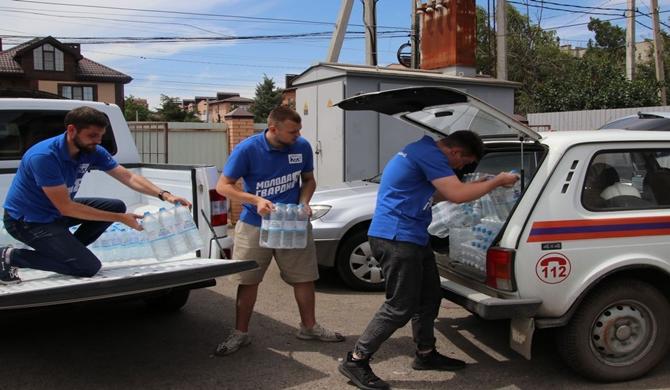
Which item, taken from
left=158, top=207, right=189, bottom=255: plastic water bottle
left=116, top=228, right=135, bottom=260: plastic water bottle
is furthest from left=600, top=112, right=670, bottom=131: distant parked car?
left=116, top=228, right=135, bottom=260: plastic water bottle

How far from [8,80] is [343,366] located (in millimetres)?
45942

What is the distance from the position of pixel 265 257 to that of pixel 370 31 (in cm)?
1444

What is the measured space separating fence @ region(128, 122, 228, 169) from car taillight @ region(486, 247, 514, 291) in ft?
29.4

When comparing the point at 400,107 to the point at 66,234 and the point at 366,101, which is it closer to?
the point at 366,101

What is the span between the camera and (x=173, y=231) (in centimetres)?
410

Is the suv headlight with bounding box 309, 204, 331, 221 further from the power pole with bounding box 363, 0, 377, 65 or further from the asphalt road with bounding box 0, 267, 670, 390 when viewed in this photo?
the power pole with bounding box 363, 0, 377, 65

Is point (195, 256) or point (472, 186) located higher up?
point (472, 186)

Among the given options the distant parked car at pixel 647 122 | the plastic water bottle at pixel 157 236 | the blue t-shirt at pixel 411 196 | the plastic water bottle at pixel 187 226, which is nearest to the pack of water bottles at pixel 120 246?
the plastic water bottle at pixel 157 236

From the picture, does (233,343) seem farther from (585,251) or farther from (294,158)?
(585,251)

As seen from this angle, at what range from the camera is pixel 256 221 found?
4367mm

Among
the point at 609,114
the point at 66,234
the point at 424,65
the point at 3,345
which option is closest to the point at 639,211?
the point at 66,234

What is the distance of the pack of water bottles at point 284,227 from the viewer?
418 centimetres

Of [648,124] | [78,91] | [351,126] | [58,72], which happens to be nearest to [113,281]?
[351,126]

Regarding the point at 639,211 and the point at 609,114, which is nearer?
the point at 639,211
